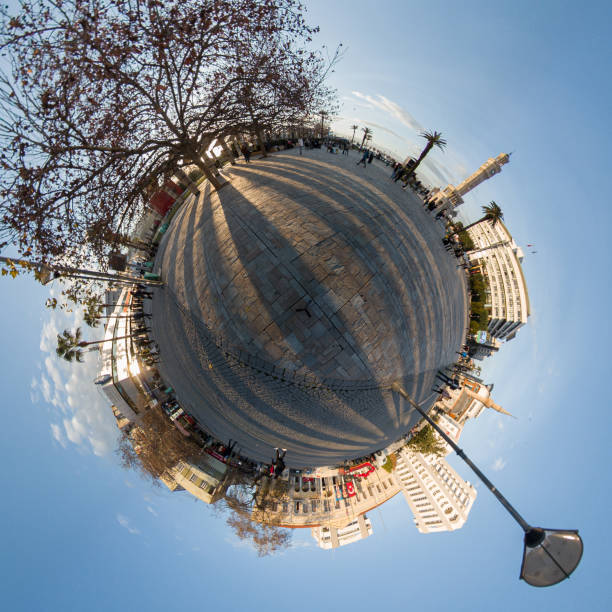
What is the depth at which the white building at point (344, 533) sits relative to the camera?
72.5 ft

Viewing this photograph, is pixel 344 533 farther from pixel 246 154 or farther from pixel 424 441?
pixel 246 154

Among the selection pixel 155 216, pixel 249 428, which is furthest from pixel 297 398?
pixel 155 216

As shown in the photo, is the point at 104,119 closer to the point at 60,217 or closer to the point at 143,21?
the point at 143,21

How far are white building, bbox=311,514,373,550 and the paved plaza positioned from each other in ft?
57.3

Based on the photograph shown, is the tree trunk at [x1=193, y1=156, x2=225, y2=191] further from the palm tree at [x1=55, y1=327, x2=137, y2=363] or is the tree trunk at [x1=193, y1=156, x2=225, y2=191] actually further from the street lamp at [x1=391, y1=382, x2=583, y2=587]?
the street lamp at [x1=391, y1=382, x2=583, y2=587]

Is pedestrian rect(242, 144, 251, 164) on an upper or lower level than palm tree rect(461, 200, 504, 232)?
upper

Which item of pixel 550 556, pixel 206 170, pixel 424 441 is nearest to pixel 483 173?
pixel 424 441

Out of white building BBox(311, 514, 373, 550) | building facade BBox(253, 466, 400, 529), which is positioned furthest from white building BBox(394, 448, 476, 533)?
building facade BBox(253, 466, 400, 529)

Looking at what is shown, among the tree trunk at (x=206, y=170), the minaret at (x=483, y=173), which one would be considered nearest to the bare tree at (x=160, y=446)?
the tree trunk at (x=206, y=170)

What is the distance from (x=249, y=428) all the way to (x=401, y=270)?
953cm

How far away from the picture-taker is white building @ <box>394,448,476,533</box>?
27.9 meters

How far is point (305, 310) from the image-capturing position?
8180mm

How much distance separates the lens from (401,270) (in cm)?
943

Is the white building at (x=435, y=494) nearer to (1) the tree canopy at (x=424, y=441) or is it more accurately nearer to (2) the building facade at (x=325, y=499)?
(1) the tree canopy at (x=424, y=441)
